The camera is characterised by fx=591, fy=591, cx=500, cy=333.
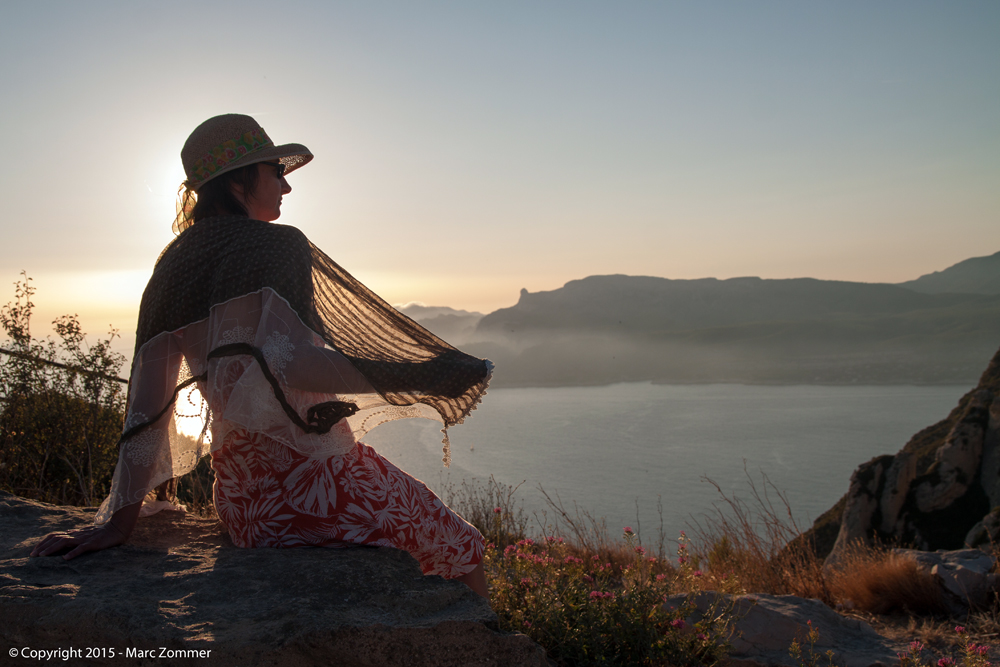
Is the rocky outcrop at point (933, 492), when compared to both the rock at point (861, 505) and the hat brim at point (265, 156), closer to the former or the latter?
the rock at point (861, 505)

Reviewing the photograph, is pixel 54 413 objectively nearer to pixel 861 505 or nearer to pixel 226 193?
pixel 226 193

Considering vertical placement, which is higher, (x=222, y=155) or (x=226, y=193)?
(x=222, y=155)

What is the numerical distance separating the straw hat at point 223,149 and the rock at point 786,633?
7.92 feet

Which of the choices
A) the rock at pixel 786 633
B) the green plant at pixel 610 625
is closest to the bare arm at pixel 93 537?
the green plant at pixel 610 625

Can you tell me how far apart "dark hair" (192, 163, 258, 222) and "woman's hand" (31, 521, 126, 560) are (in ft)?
3.10

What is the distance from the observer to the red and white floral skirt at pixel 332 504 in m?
1.58

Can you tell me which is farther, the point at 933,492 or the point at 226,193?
the point at 933,492

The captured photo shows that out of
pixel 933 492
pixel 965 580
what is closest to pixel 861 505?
pixel 933 492

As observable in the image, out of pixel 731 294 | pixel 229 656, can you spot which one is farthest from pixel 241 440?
→ pixel 731 294

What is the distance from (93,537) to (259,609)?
26.9 inches

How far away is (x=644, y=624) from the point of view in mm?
2119

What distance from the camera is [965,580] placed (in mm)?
3428

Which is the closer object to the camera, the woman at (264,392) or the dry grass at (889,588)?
the woman at (264,392)

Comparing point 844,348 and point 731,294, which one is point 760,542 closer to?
point 844,348
